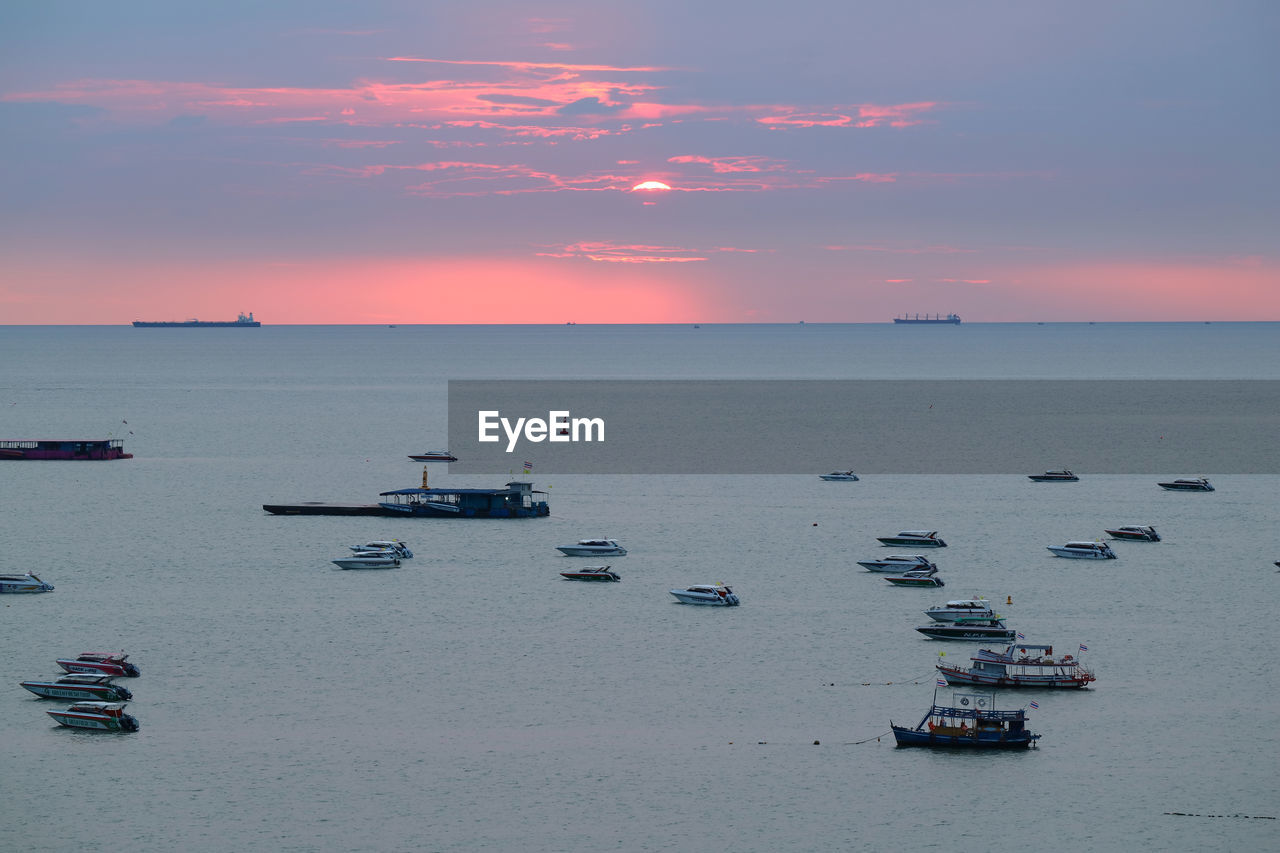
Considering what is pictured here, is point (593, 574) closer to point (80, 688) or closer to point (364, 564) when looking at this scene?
point (364, 564)

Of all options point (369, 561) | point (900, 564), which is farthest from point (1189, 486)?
point (369, 561)

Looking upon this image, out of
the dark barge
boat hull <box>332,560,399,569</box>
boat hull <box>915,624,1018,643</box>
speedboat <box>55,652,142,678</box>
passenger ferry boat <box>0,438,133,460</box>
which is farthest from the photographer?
passenger ferry boat <box>0,438,133,460</box>

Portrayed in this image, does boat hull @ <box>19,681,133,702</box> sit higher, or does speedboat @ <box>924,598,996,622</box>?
speedboat @ <box>924,598,996,622</box>

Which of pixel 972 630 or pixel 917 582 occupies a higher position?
pixel 917 582

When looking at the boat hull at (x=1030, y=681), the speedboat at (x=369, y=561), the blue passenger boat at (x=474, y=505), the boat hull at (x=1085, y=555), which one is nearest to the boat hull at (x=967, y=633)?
the boat hull at (x=1030, y=681)

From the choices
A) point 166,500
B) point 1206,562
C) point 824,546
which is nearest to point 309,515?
point 166,500

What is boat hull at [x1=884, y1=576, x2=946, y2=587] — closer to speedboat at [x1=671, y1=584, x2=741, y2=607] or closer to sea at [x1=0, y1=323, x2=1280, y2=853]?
sea at [x1=0, y1=323, x2=1280, y2=853]

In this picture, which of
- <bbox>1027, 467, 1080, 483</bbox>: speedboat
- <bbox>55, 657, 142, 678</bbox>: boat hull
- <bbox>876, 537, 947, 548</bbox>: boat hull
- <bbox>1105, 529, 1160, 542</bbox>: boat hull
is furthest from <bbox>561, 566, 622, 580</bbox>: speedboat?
<bbox>1027, 467, 1080, 483</bbox>: speedboat
